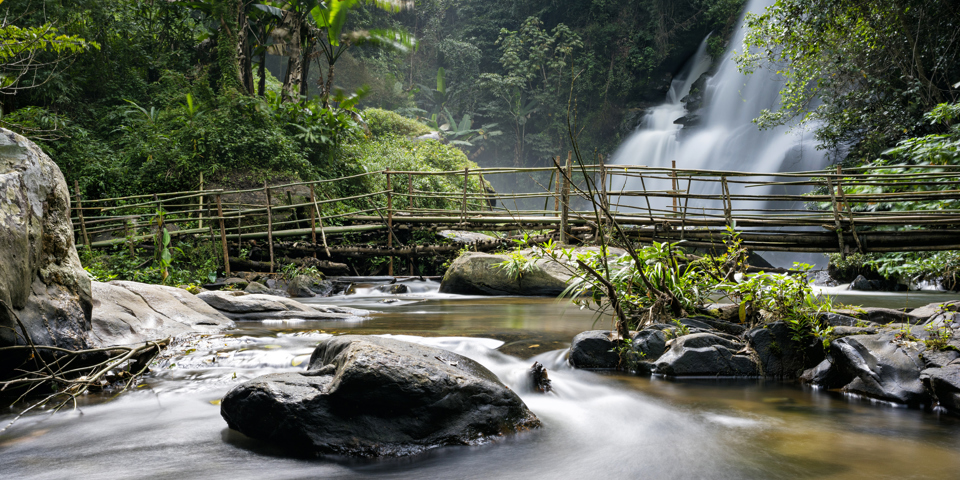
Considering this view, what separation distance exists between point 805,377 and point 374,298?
6.14 m

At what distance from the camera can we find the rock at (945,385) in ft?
9.22

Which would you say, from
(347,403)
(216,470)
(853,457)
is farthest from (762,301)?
(216,470)

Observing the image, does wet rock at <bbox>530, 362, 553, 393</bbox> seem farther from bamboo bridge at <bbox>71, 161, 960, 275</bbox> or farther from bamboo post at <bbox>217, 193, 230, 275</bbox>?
bamboo post at <bbox>217, 193, 230, 275</bbox>

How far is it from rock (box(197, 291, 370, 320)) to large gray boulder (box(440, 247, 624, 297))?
2731 millimetres

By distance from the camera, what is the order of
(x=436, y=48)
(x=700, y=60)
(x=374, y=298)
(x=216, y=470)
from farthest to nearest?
(x=436, y=48) → (x=700, y=60) → (x=374, y=298) → (x=216, y=470)

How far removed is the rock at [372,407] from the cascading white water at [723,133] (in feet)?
44.3

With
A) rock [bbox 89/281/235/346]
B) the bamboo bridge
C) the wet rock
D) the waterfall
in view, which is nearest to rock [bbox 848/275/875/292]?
the bamboo bridge

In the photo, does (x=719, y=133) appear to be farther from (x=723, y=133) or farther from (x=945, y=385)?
(x=945, y=385)

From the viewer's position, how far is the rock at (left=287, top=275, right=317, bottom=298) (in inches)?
343

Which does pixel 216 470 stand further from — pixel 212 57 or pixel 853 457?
pixel 212 57

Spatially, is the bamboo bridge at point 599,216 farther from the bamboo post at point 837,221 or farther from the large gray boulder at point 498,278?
the large gray boulder at point 498,278

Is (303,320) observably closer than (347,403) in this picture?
No

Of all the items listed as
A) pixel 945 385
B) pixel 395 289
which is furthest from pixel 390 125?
pixel 945 385

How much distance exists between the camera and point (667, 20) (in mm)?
24578
